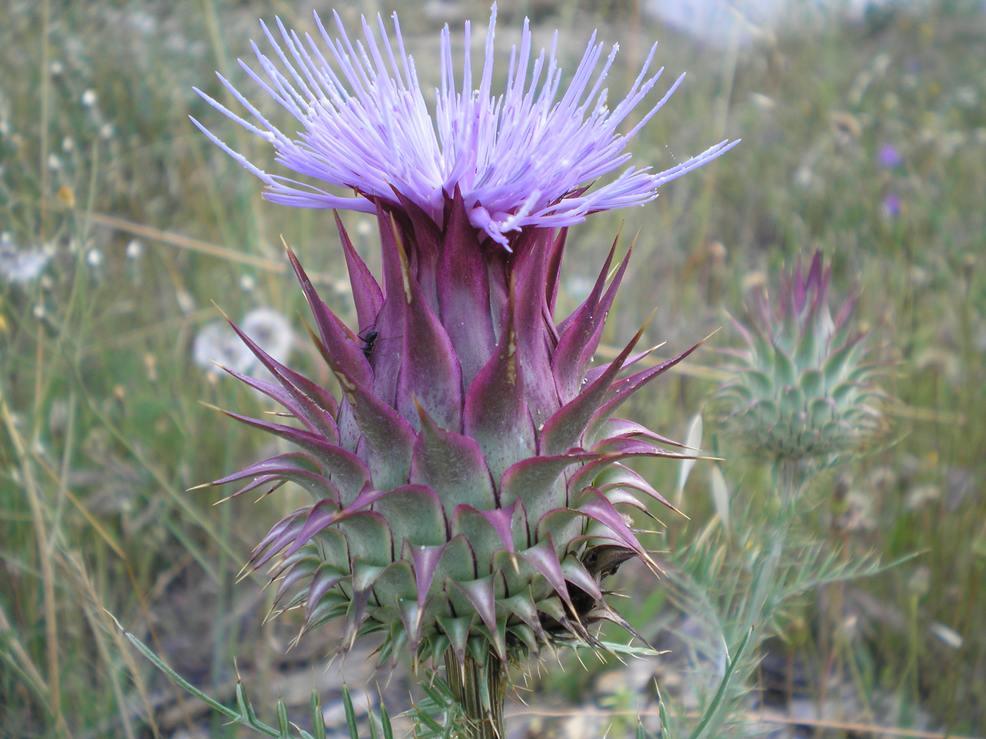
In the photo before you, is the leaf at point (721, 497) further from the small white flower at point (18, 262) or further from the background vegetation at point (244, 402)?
the small white flower at point (18, 262)

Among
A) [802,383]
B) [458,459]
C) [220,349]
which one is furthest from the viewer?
[220,349]

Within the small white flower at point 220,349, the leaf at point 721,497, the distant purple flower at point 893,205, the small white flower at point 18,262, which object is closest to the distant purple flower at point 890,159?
the distant purple flower at point 893,205

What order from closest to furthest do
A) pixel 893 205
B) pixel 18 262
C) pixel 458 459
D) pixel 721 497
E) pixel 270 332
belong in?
pixel 458 459 < pixel 721 497 < pixel 18 262 < pixel 270 332 < pixel 893 205

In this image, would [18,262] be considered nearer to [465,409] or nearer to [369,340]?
[369,340]

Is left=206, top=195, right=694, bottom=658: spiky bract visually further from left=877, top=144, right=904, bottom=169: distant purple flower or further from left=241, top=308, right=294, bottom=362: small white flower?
left=877, top=144, right=904, bottom=169: distant purple flower

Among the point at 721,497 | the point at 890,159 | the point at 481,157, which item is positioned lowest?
the point at 721,497

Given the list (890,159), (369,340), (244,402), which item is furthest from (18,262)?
(890,159)

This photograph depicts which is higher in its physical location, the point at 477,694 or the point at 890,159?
the point at 890,159
